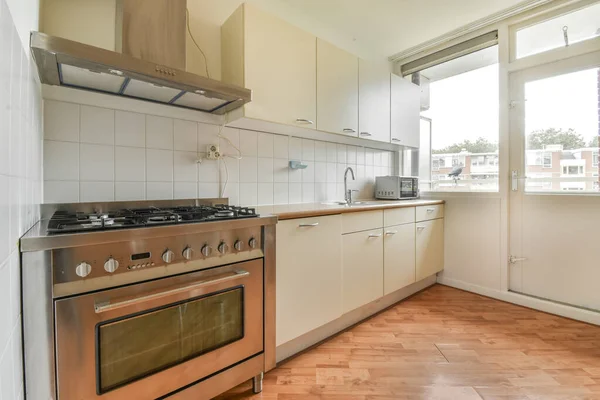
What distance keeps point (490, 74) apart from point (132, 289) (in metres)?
3.27

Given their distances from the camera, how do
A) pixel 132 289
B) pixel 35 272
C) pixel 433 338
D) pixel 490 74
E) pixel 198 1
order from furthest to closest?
pixel 490 74
pixel 433 338
pixel 198 1
pixel 132 289
pixel 35 272

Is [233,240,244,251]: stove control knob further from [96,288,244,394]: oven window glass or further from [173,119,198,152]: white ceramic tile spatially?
[173,119,198,152]: white ceramic tile

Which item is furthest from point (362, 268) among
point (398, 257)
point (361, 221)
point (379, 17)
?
point (379, 17)

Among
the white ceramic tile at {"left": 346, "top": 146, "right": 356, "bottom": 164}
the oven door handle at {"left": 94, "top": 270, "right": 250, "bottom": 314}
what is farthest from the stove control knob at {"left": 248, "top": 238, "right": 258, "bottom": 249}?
the white ceramic tile at {"left": 346, "top": 146, "right": 356, "bottom": 164}

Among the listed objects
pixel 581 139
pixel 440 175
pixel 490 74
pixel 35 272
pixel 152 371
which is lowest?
pixel 152 371

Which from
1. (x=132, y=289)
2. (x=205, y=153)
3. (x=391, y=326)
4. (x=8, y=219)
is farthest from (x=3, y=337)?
(x=391, y=326)

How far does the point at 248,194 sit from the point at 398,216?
3.96 feet

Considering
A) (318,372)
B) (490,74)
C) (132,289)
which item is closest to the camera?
(132,289)

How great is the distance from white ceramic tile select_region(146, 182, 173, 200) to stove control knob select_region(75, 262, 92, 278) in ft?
2.34

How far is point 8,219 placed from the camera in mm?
664

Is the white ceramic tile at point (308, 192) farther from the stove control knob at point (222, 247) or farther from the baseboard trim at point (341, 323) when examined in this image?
the stove control knob at point (222, 247)

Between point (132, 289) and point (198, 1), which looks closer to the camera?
point (132, 289)

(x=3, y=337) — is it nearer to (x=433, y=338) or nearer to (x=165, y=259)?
(x=165, y=259)

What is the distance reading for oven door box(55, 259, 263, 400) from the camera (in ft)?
3.06
